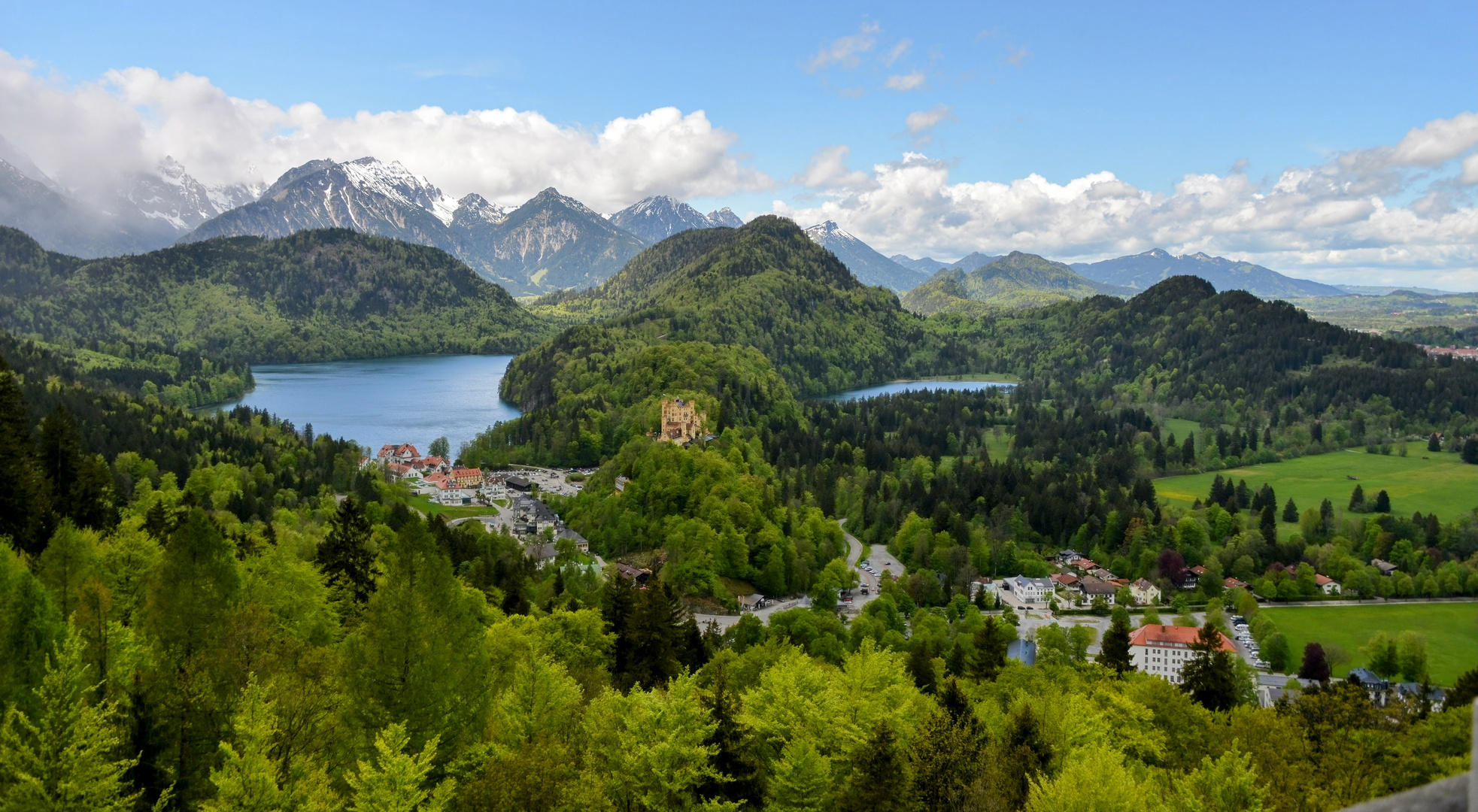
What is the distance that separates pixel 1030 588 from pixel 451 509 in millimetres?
54321

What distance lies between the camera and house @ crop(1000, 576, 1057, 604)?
68938 mm

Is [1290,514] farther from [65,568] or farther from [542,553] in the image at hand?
[65,568]

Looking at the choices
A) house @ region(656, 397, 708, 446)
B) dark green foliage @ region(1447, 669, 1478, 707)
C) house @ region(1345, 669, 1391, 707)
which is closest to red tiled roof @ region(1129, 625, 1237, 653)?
house @ region(1345, 669, 1391, 707)

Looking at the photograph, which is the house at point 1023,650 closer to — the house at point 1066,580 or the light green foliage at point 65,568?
the house at point 1066,580

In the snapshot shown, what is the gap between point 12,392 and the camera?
32188mm

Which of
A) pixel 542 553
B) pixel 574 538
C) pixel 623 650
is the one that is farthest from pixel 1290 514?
pixel 623 650

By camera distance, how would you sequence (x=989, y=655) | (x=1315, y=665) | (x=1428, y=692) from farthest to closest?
(x=1315, y=665) < (x=1428, y=692) < (x=989, y=655)

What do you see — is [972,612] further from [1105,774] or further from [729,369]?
[729,369]

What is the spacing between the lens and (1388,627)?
6228 centimetres

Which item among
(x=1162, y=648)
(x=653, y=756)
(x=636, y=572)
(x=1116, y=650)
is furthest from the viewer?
(x=636, y=572)

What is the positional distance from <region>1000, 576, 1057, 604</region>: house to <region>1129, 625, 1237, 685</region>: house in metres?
11.7

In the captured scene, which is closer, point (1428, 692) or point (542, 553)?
point (1428, 692)

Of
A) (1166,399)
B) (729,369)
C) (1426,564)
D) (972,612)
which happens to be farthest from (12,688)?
(1166,399)

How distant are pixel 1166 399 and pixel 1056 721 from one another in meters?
174
